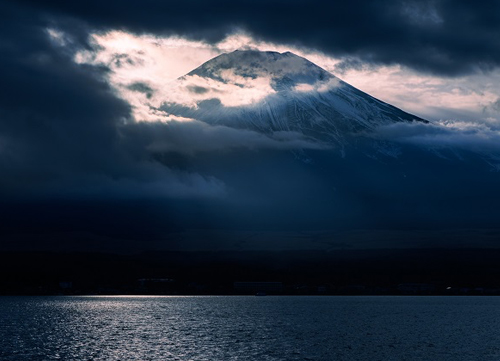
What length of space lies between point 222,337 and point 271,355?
27082 mm

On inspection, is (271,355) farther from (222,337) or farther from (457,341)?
(457,341)

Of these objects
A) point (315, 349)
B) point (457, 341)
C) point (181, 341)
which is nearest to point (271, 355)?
point (315, 349)

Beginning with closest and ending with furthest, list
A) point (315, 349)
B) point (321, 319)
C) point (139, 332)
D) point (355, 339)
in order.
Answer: point (315, 349) → point (355, 339) → point (139, 332) → point (321, 319)

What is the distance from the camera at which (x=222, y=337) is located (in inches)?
4865

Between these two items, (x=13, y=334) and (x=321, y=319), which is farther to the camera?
(x=321, y=319)

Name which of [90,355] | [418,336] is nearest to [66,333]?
[90,355]

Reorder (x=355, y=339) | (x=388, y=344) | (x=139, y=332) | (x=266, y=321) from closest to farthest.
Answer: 1. (x=388, y=344)
2. (x=355, y=339)
3. (x=139, y=332)
4. (x=266, y=321)

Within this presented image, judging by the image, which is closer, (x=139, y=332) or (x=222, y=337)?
(x=222, y=337)

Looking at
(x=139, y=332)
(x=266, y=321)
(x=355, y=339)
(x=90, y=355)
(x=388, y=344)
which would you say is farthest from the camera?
(x=266, y=321)

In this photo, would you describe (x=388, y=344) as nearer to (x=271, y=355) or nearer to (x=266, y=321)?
(x=271, y=355)

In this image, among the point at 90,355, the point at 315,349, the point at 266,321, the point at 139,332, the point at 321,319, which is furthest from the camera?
the point at 321,319

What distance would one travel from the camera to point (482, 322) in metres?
170

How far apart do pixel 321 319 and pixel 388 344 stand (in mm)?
65053

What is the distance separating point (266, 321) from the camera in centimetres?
16712
